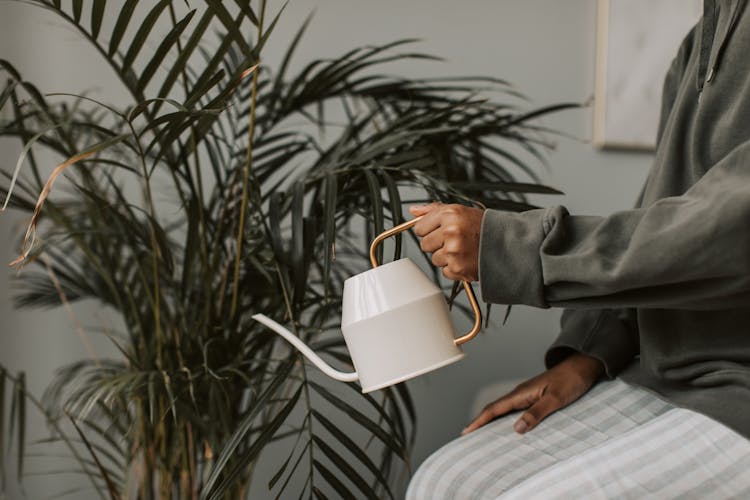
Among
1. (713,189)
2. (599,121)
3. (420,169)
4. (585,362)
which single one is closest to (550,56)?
(599,121)

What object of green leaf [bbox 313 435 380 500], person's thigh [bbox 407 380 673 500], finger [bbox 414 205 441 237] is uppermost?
finger [bbox 414 205 441 237]

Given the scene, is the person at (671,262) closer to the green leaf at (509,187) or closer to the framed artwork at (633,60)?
the green leaf at (509,187)

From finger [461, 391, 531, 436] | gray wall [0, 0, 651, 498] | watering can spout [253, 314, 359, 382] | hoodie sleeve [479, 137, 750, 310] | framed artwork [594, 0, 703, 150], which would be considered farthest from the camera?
framed artwork [594, 0, 703, 150]

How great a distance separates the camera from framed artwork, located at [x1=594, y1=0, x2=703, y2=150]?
5.70 ft

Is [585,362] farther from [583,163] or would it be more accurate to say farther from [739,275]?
[583,163]

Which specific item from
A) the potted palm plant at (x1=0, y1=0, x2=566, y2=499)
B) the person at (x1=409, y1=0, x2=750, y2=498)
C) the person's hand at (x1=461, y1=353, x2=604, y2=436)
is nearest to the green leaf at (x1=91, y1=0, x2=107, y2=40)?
the potted palm plant at (x1=0, y1=0, x2=566, y2=499)

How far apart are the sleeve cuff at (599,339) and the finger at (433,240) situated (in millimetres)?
333

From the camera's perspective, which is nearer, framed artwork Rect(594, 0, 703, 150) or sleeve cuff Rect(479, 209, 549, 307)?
sleeve cuff Rect(479, 209, 549, 307)

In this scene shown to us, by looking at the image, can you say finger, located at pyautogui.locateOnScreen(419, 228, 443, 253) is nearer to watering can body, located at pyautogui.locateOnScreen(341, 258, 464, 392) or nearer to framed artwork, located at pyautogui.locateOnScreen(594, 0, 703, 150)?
watering can body, located at pyautogui.locateOnScreen(341, 258, 464, 392)

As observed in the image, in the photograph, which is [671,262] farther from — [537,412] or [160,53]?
[160,53]

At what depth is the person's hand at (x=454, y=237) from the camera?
68 cm

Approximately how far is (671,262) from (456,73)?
A: 1.10 metres

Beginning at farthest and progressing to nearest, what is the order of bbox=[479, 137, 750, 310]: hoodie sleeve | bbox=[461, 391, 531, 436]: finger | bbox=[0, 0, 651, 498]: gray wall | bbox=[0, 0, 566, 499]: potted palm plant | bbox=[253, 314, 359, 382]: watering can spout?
bbox=[0, 0, 651, 498]: gray wall → bbox=[461, 391, 531, 436]: finger → bbox=[0, 0, 566, 499]: potted palm plant → bbox=[253, 314, 359, 382]: watering can spout → bbox=[479, 137, 750, 310]: hoodie sleeve

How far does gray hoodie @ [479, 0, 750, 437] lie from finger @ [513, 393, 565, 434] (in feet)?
0.33
